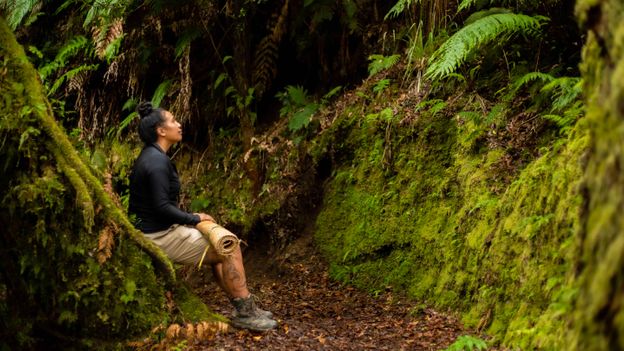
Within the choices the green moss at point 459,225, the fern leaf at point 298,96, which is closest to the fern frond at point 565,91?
the green moss at point 459,225

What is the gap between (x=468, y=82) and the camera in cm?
638

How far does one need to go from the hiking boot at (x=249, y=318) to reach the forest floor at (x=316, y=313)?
7 cm

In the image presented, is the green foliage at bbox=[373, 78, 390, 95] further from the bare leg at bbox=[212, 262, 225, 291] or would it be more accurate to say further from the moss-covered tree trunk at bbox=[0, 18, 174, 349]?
the moss-covered tree trunk at bbox=[0, 18, 174, 349]

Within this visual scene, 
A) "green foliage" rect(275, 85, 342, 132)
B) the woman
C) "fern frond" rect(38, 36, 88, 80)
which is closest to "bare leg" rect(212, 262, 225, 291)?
the woman

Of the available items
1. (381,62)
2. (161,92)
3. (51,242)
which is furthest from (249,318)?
(161,92)

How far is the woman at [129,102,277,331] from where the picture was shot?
5211mm

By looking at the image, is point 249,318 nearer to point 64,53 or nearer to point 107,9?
point 107,9

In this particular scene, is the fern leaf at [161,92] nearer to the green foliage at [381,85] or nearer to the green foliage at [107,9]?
the green foliage at [107,9]

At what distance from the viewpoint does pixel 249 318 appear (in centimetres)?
529

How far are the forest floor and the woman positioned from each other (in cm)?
20

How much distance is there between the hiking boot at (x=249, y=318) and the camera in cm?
523

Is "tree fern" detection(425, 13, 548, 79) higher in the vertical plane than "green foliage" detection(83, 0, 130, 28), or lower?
lower

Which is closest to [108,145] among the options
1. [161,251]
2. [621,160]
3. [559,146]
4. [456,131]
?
[161,251]

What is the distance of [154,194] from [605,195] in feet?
12.9
